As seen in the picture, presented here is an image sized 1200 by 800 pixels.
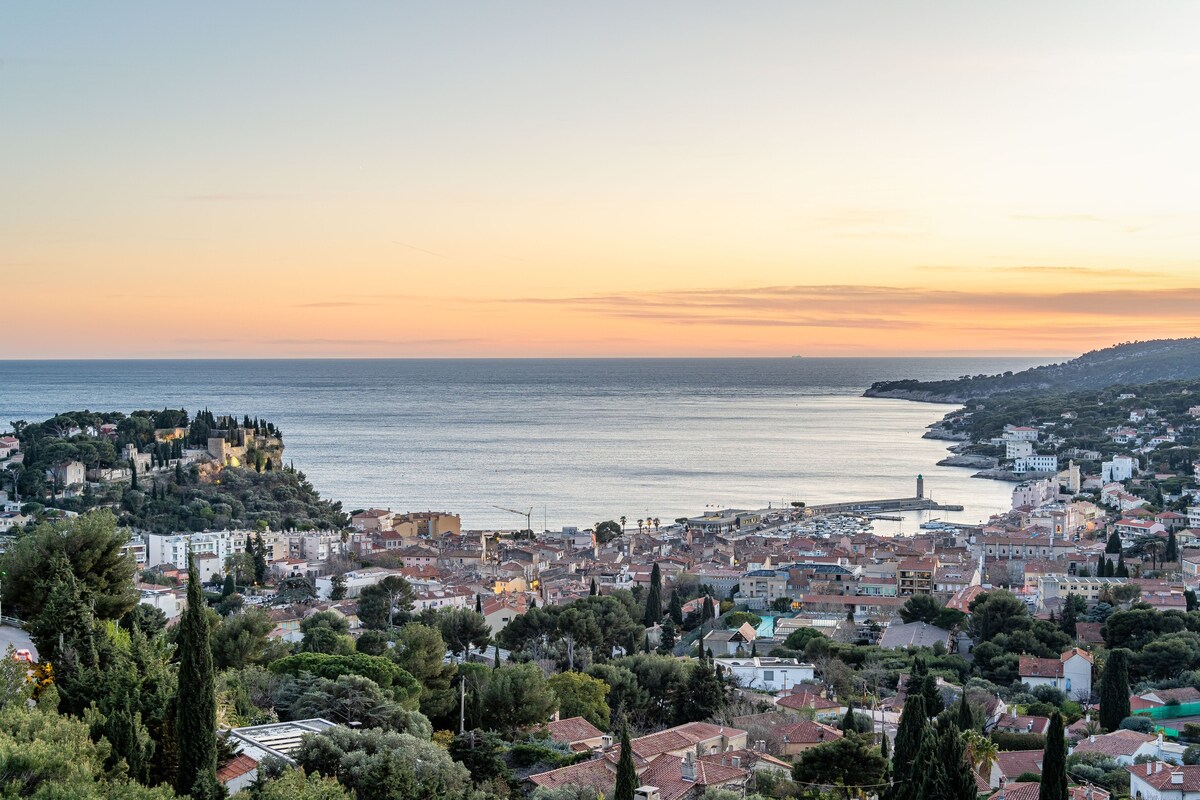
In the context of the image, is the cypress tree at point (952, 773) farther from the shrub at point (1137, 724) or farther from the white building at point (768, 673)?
the white building at point (768, 673)

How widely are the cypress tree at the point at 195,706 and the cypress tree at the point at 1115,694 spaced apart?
11290 mm

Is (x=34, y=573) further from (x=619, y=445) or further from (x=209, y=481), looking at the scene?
(x=619, y=445)

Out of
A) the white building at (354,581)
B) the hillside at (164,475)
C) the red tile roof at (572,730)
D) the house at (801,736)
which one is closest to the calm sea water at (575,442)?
the hillside at (164,475)

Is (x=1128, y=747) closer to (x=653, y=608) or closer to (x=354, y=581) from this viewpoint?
(x=653, y=608)

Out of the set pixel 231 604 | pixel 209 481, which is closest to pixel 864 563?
pixel 231 604

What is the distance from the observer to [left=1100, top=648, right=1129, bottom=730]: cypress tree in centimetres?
1461

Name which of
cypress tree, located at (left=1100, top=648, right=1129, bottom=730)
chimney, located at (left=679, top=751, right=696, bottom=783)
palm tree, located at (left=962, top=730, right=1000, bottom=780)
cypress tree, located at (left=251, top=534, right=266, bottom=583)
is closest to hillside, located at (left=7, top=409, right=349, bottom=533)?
cypress tree, located at (left=251, top=534, right=266, bottom=583)

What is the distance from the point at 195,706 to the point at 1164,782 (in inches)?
334

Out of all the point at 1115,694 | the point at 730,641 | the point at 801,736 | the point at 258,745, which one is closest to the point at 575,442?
the point at 730,641

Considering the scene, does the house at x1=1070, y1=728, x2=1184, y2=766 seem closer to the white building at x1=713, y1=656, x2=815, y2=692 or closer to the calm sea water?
the white building at x1=713, y1=656, x2=815, y2=692

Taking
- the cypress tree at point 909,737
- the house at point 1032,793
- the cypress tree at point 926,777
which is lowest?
the house at point 1032,793

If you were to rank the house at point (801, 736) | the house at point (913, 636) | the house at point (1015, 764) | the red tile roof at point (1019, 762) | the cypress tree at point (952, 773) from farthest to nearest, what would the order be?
the house at point (913, 636), the red tile roof at point (1019, 762), the house at point (801, 736), the house at point (1015, 764), the cypress tree at point (952, 773)

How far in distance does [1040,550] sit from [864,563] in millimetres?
5880

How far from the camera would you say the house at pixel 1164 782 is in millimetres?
10812
